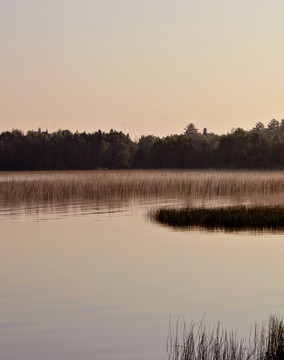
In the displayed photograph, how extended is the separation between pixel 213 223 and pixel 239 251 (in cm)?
641

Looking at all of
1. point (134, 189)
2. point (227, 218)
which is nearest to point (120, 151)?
point (134, 189)

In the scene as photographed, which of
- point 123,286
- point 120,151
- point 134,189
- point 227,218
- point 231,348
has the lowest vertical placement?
point 123,286

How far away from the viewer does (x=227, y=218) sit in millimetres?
24188

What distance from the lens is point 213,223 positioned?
78.6 ft

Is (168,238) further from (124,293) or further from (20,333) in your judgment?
(20,333)

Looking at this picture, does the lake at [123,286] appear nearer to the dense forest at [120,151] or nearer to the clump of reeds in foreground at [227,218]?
the clump of reeds in foreground at [227,218]

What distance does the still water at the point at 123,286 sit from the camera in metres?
9.31

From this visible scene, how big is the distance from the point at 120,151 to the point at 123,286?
108m

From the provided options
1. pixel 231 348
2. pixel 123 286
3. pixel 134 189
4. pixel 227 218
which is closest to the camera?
pixel 231 348

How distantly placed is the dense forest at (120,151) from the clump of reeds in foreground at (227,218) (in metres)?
69.6

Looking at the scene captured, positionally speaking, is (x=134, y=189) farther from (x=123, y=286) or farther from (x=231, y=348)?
(x=231, y=348)

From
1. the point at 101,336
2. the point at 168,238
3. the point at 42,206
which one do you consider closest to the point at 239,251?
the point at 168,238

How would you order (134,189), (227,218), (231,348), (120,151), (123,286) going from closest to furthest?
1. (231,348)
2. (123,286)
3. (227,218)
4. (134,189)
5. (120,151)

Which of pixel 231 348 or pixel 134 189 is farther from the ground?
pixel 134 189
